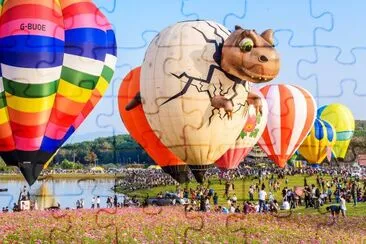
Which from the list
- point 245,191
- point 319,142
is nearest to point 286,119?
point 245,191

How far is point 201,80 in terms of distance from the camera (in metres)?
16.0

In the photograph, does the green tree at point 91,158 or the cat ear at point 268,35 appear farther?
the green tree at point 91,158

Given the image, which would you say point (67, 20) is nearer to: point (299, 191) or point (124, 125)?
point (124, 125)

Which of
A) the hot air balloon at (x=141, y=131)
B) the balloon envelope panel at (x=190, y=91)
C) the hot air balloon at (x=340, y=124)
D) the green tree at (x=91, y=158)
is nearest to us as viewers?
the balloon envelope panel at (x=190, y=91)

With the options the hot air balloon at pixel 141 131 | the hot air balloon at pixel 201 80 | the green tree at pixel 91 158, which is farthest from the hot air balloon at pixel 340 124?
the hot air balloon at pixel 201 80

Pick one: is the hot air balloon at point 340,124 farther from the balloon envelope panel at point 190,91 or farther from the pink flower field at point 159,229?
the pink flower field at point 159,229

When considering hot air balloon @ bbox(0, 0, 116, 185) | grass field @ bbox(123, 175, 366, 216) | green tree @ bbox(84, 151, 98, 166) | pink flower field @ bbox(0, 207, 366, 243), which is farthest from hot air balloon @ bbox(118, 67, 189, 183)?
green tree @ bbox(84, 151, 98, 166)

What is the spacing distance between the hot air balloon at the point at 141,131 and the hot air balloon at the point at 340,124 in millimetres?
24564

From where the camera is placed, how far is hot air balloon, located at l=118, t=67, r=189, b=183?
19.6m

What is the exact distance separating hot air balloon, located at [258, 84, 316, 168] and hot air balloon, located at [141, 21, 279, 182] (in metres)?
9.57

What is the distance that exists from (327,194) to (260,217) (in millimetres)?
9679

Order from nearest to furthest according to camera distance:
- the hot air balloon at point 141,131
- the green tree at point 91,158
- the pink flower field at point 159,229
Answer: the pink flower field at point 159,229 < the hot air balloon at point 141,131 < the green tree at point 91,158

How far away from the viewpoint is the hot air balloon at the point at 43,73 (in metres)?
17.8

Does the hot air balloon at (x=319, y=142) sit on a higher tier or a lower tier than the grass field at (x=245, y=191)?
higher
